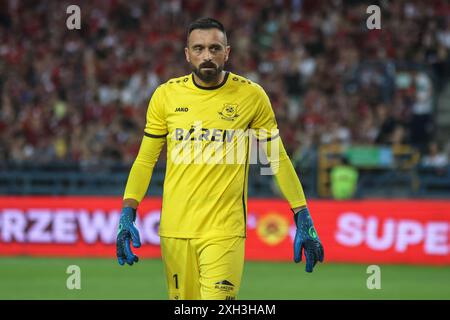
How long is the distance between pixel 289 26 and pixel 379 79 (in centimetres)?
290

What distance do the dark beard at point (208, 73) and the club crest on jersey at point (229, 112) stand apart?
0.65ft

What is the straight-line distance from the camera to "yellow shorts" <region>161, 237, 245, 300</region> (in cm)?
669

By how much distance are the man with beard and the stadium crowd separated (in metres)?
11.7

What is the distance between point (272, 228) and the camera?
17.4 metres

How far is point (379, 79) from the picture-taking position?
20.1 meters

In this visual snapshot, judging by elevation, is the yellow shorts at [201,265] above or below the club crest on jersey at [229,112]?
below

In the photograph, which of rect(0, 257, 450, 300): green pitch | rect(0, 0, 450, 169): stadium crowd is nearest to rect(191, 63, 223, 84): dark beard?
rect(0, 257, 450, 300): green pitch

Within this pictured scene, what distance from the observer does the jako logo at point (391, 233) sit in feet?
55.4
